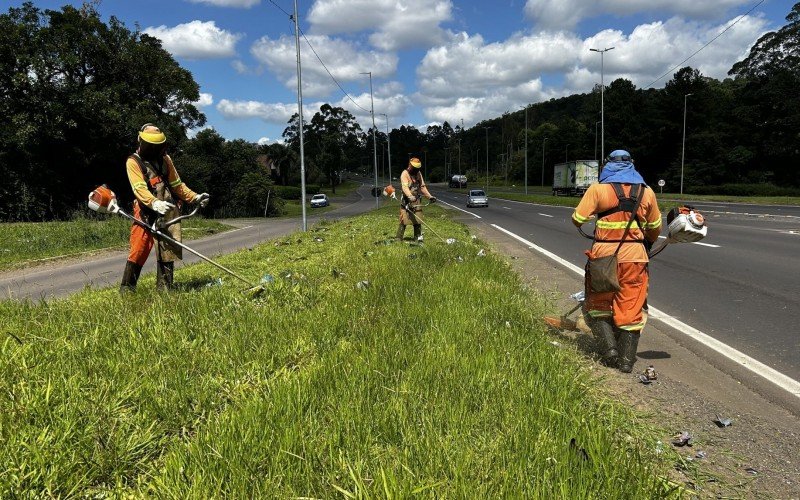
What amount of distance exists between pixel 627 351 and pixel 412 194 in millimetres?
6971

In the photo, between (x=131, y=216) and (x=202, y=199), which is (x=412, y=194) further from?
(x=131, y=216)

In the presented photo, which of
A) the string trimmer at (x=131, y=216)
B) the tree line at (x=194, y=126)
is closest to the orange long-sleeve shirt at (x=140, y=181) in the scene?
the string trimmer at (x=131, y=216)

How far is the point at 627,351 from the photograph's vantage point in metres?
4.11

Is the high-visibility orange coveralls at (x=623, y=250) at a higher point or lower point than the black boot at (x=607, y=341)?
higher

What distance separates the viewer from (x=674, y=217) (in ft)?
14.9

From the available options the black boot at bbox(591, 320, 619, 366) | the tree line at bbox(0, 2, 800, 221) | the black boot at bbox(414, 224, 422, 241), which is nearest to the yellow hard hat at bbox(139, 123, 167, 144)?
the black boot at bbox(591, 320, 619, 366)

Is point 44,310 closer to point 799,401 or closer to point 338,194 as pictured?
point 799,401

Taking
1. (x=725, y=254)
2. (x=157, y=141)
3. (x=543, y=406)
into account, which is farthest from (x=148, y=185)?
(x=725, y=254)

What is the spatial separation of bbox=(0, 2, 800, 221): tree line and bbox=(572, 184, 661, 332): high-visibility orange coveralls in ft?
97.2

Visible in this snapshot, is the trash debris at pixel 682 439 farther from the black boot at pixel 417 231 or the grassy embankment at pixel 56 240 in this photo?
the grassy embankment at pixel 56 240

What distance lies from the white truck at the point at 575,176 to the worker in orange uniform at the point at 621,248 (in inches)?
1780

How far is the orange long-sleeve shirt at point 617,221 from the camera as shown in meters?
4.24

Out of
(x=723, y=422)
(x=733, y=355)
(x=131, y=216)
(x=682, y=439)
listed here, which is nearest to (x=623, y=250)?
(x=733, y=355)

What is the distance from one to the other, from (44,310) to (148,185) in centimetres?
160
